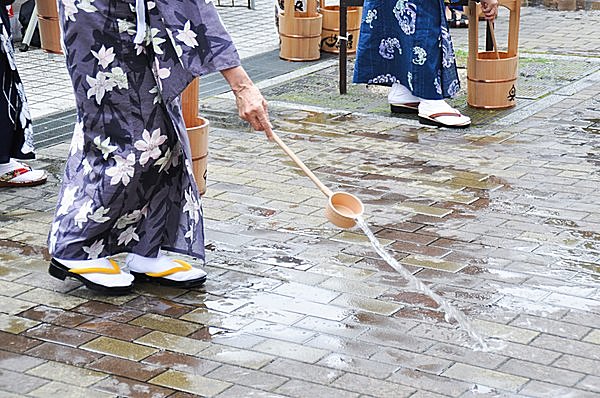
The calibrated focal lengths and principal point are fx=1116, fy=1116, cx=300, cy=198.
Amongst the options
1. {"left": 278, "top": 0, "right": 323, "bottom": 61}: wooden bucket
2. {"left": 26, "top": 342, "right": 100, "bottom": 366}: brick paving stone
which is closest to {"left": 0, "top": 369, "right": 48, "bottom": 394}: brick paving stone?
{"left": 26, "top": 342, "right": 100, "bottom": 366}: brick paving stone

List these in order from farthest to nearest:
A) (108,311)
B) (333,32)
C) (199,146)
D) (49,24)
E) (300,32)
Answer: (333,32)
(300,32)
(49,24)
(199,146)
(108,311)

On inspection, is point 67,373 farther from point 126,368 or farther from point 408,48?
point 408,48

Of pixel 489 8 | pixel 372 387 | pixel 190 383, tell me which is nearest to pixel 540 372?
pixel 372 387

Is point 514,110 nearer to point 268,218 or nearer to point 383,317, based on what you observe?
point 268,218

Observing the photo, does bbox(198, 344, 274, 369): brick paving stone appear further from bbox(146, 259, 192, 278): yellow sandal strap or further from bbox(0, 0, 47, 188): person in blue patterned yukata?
bbox(0, 0, 47, 188): person in blue patterned yukata

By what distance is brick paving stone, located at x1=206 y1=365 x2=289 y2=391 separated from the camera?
148 inches

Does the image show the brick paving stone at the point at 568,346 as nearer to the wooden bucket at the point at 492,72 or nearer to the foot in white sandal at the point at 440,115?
the foot in white sandal at the point at 440,115

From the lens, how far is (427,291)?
4.61m

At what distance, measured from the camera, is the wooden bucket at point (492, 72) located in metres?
7.59

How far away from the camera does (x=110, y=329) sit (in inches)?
168

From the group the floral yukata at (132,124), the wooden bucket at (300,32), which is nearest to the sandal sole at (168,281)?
the floral yukata at (132,124)

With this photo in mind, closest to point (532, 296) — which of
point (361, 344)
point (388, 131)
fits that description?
point (361, 344)

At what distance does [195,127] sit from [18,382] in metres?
1.65

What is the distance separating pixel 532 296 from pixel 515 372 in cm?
75
